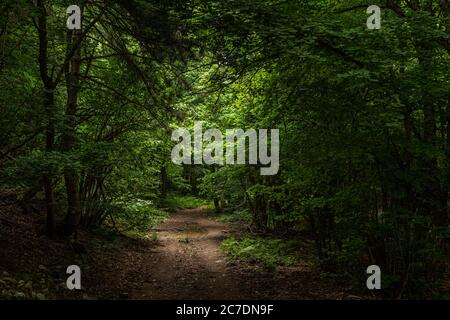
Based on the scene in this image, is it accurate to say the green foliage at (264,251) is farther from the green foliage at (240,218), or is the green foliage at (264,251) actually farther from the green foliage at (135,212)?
the green foliage at (240,218)

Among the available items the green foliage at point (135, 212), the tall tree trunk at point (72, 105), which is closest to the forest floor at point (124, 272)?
the tall tree trunk at point (72, 105)

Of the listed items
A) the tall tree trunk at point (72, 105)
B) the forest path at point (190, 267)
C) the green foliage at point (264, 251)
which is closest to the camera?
the forest path at point (190, 267)

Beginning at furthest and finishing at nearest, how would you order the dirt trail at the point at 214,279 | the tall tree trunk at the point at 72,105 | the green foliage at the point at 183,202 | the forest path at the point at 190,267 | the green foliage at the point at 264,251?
the green foliage at the point at 183,202 → the green foliage at the point at 264,251 → the tall tree trunk at the point at 72,105 → the forest path at the point at 190,267 → the dirt trail at the point at 214,279

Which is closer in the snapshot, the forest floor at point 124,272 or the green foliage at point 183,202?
the forest floor at point 124,272

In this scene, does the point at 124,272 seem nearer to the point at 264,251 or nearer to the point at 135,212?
the point at 135,212

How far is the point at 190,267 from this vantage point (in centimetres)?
1220

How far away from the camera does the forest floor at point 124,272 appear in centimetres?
792

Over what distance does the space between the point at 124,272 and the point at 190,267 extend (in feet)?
7.37

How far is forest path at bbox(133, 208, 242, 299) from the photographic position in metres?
9.26

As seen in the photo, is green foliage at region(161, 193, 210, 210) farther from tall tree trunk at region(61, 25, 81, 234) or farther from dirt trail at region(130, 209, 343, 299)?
tall tree trunk at region(61, 25, 81, 234)

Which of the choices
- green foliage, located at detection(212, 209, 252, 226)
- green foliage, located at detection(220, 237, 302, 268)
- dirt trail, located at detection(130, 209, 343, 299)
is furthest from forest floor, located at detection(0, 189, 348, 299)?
green foliage, located at detection(212, 209, 252, 226)

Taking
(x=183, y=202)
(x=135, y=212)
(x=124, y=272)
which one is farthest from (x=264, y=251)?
(x=183, y=202)

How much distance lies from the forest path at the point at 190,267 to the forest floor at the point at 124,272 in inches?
1.0
